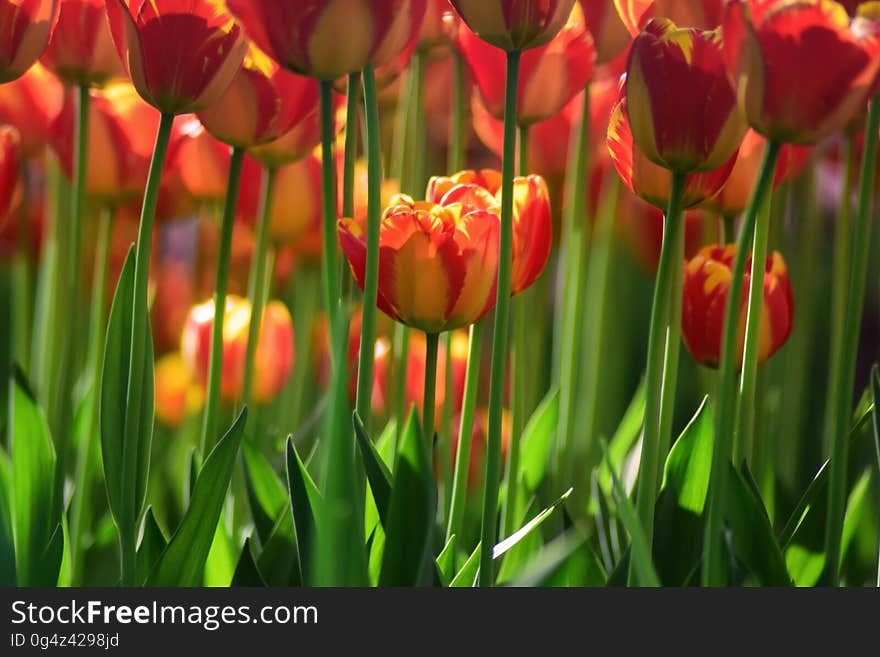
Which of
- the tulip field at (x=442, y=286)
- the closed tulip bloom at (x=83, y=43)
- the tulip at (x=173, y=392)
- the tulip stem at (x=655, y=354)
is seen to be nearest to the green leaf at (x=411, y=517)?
the tulip field at (x=442, y=286)

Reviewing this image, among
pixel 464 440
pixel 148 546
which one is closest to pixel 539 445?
pixel 464 440

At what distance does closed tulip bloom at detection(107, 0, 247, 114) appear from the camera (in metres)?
0.52

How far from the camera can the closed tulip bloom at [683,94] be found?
48cm

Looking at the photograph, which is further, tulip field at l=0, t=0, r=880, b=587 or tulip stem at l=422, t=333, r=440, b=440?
tulip stem at l=422, t=333, r=440, b=440

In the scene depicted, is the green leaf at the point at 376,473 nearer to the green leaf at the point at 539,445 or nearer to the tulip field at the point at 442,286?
the tulip field at the point at 442,286

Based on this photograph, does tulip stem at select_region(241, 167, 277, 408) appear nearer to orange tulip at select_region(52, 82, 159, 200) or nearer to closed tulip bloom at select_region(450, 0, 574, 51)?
orange tulip at select_region(52, 82, 159, 200)

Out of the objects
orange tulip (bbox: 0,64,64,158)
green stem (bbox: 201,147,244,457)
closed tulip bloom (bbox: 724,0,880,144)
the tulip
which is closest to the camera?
closed tulip bloom (bbox: 724,0,880,144)

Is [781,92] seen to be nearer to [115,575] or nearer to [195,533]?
[195,533]

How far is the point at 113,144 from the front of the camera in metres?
0.81

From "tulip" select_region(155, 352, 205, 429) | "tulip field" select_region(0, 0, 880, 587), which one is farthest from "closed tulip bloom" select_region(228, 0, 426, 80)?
"tulip" select_region(155, 352, 205, 429)

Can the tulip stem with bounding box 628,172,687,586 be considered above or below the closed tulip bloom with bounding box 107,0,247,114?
below

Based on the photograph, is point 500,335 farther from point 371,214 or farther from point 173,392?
point 173,392

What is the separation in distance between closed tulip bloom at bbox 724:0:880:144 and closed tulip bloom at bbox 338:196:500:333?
0.17 metres

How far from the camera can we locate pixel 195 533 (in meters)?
0.57
